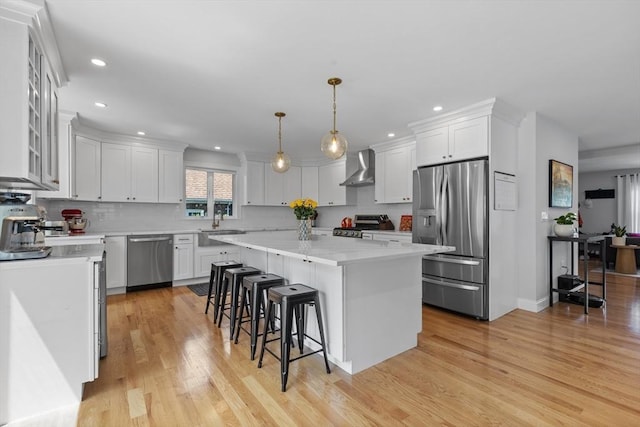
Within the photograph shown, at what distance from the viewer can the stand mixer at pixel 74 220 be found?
4.41m

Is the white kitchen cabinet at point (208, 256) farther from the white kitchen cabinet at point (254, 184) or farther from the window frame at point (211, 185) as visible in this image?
the white kitchen cabinet at point (254, 184)

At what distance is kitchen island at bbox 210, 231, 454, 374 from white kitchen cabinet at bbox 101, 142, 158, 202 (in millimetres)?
3349

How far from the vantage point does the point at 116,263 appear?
4602 millimetres

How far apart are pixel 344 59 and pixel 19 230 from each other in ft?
8.32

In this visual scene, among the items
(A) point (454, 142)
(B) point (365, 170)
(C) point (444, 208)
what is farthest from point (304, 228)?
(B) point (365, 170)

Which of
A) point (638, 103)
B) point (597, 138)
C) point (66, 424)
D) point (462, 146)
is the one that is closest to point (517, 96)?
point (462, 146)

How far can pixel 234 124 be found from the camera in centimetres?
438

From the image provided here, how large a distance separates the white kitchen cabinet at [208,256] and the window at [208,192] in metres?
0.87

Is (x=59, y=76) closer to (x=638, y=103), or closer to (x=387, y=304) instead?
(x=387, y=304)

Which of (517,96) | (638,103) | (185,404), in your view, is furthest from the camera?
(638,103)

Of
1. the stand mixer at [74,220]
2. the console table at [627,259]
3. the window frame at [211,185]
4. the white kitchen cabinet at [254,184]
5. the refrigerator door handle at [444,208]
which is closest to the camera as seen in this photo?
the refrigerator door handle at [444,208]

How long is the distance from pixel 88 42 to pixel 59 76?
2.23 feet

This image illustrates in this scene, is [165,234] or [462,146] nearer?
[462,146]

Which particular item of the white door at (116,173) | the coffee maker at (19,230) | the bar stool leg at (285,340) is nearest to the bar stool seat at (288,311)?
the bar stool leg at (285,340)
